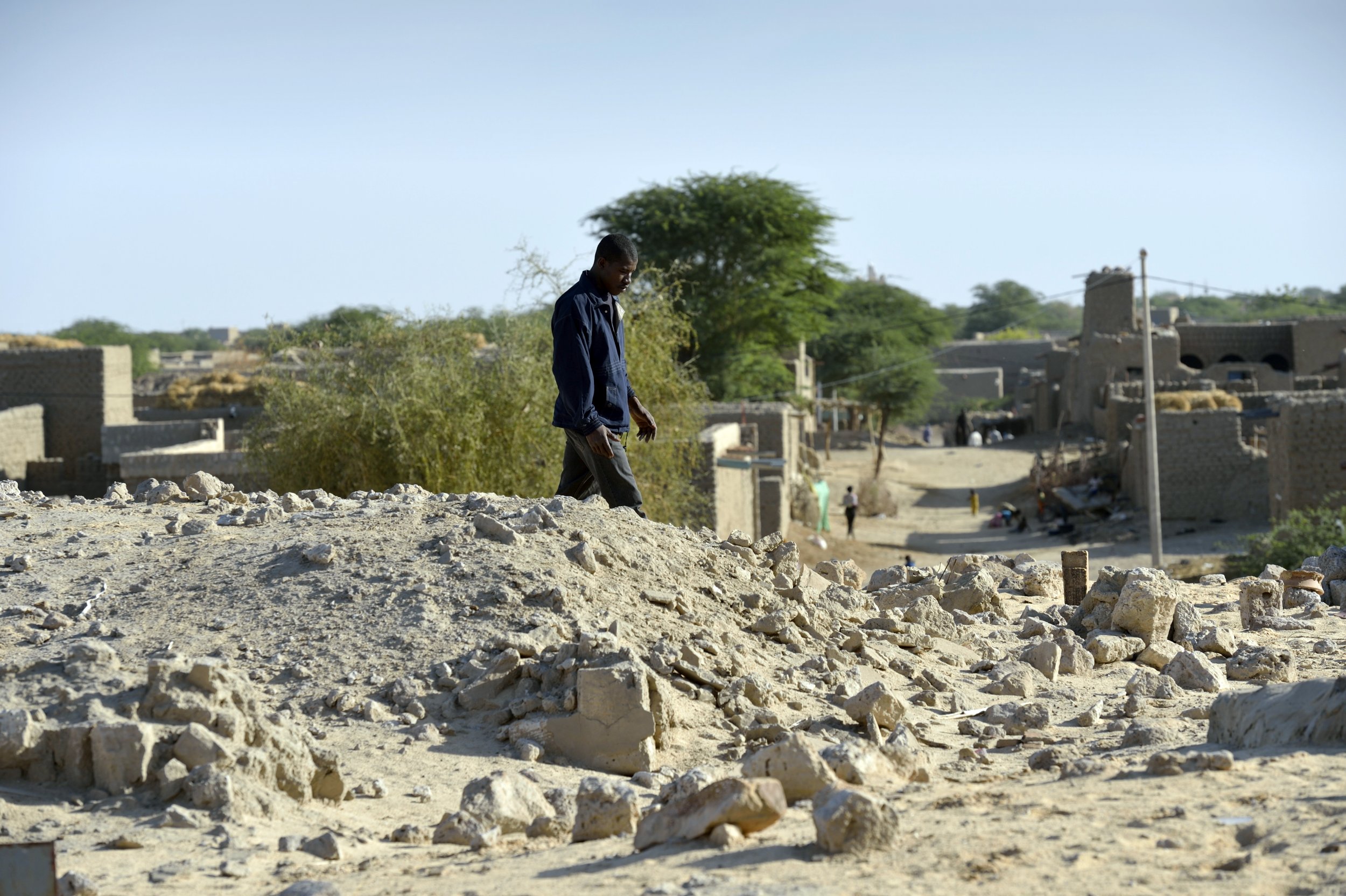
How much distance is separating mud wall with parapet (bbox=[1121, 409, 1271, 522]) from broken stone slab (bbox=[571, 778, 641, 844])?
696 inches

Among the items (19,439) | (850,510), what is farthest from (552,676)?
(850,510)

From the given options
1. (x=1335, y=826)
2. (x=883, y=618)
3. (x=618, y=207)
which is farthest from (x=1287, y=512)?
(x=618, y=207)

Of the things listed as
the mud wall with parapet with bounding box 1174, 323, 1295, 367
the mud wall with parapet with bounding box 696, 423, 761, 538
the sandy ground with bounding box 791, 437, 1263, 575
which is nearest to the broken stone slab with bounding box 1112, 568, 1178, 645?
the sandy ground with bounding box 791, 437, 1263, 575

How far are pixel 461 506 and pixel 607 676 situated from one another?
1.70 m

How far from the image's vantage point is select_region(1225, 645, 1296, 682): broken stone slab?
485 cm

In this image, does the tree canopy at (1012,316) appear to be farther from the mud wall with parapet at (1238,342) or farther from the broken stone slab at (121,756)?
the broken stone slab at (121,756)

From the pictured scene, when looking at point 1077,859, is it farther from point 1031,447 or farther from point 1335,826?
point 1031,447

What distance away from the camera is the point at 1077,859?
2.50 meters

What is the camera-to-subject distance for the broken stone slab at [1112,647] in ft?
17.1

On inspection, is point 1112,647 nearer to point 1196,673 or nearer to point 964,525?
point 1196,673

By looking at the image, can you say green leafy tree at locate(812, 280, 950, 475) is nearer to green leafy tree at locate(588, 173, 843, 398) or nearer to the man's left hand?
green leafy tree at locate(588, 173, 843, 398)

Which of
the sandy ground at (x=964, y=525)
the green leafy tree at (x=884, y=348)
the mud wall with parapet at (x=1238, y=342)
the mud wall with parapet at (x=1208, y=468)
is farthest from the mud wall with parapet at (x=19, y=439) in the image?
the mud wall with parapet at (x=1238, y=342)

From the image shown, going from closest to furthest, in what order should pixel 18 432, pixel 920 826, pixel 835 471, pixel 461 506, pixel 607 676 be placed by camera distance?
1. pixel 920 826
2. pixel 607 676
3. pixel 461 506
4. pixel 18 432
5. pixel 835 471

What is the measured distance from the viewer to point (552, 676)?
3.96 meters
